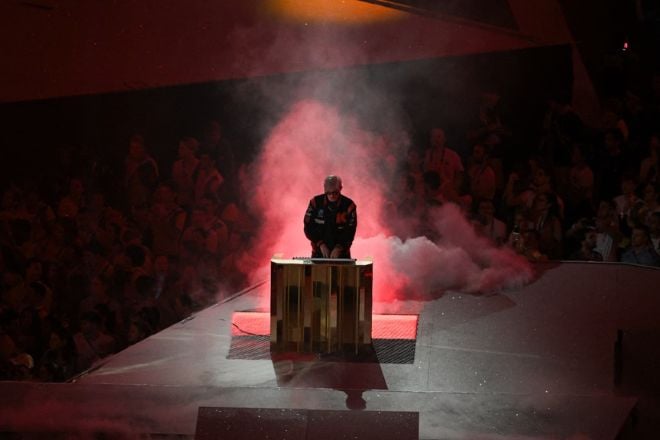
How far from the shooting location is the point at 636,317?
5.59m

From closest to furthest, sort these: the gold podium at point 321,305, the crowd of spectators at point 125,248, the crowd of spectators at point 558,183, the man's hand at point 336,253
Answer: the gold podium at point 321,305
the man's hand at point 336,253
the crowd of spectators at point 558,183
the crowd of spectators at point 125,248

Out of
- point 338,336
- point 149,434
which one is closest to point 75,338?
point 338,336

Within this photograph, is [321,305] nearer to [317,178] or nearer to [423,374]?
[423,374]

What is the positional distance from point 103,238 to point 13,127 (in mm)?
1306

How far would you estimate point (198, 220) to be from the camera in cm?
740

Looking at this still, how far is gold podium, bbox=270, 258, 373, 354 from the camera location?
5141 millimetres

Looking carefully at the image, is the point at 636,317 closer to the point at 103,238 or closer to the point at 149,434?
the point at 149,434

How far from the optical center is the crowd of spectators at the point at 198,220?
23.4ft

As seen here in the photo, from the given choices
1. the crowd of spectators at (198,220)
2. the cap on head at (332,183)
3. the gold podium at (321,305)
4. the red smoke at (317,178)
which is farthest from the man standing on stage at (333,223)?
the crowd of spectators at (198,220)

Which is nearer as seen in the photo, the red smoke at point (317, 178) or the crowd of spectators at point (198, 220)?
the crowd of spectators at point (198, 220)

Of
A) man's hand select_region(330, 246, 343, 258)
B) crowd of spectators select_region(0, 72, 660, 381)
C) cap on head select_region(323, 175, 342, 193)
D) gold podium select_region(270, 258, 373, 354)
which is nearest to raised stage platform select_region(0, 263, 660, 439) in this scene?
gold podium select_region(270, 258, 373, 354)

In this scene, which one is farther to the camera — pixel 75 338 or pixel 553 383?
pixel 75 338

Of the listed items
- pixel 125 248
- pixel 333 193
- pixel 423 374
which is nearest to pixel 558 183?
pixel 333 193

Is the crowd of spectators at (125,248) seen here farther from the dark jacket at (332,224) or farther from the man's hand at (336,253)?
the man's hand at (336,253)
